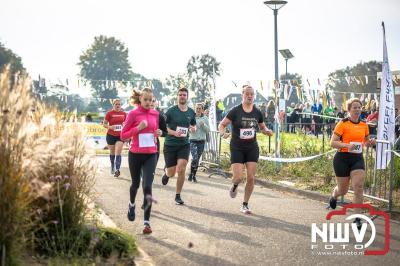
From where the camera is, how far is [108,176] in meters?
15.6

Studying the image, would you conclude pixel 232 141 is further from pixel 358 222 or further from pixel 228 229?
pixel 358 222

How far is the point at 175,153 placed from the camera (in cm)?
1094

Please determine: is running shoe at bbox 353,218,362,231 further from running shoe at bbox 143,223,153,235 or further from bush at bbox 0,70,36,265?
bush at bbox 0,70,36,265

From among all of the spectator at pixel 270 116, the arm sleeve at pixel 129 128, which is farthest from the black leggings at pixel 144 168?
the spectator at pixel 270 116

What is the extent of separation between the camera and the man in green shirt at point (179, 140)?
1079cm

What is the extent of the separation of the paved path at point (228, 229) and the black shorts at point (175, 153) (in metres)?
0.74

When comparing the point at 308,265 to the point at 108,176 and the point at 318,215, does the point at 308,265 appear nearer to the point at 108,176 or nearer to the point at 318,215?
the point at 318,215

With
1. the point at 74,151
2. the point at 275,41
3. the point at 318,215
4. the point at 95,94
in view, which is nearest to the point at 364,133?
the point at 318,215

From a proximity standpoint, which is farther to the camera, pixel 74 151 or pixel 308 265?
pixel 308 265

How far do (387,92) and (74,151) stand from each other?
7226 millimetres

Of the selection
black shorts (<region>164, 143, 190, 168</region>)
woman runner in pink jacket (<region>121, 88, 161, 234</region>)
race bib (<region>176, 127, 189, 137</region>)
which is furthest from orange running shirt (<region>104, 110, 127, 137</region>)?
woman runner in pink jacket (<region>121, 88, 161, 234</region>)

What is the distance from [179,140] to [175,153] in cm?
26

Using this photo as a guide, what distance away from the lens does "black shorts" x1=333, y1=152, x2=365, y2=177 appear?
29.0ft

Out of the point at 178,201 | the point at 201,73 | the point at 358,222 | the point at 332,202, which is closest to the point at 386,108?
the point at 332,202
